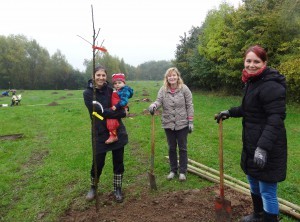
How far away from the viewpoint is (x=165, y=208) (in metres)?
4.92

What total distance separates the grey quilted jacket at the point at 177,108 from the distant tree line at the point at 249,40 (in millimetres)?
11774

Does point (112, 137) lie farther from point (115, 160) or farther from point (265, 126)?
point (265, 126)

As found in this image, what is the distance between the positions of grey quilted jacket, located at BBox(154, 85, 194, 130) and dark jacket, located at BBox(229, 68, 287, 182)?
7.16ft

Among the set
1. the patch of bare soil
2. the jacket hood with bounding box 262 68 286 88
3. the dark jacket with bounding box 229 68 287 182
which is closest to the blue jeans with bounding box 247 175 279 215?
the dark jacket with bounding box 229 68 287 182

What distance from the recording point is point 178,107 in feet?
19.8

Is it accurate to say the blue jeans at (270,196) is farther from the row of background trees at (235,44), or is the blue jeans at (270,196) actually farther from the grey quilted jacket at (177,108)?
the row of background trees at (235,44)

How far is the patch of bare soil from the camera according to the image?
4637 millimetres

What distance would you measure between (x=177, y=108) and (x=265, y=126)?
2648 millimetres

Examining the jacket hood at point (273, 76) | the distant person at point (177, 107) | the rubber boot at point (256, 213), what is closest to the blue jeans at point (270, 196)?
the rubber boot at point (256, 213)

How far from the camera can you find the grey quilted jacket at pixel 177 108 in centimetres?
603

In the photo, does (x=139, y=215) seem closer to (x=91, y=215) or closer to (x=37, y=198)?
(x=91, y=215)

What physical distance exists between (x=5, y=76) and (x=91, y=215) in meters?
67.7

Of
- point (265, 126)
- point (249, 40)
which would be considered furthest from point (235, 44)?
point (265, 126)

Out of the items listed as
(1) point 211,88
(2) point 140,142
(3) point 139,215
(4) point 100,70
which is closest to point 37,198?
(3) point 139,215
